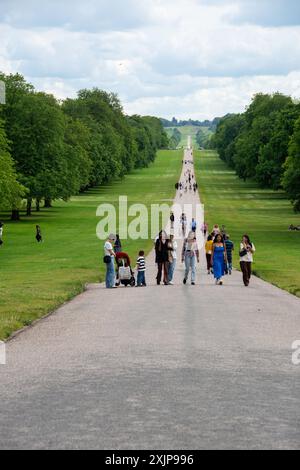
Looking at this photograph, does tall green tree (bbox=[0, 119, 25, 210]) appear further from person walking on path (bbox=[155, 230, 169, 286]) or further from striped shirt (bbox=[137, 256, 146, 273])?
striped shirt (bbox=[137, 256, 146, 273])

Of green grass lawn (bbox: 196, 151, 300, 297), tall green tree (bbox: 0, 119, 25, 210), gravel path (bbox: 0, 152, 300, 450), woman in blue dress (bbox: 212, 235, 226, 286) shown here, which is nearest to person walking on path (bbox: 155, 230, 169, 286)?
woman in blue dress (bbox: 212, 235, 226, 286)

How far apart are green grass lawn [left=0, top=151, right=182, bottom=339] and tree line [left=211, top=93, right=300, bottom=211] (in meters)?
14.0

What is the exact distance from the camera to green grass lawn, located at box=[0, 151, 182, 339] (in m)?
26.1

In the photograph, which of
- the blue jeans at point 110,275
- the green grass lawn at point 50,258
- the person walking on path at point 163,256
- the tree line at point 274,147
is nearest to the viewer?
the green grass lawn at point 50,258

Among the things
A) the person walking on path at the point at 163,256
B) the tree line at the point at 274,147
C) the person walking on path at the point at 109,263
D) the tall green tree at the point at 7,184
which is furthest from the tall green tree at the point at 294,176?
the person walking on path at the point at 109,263

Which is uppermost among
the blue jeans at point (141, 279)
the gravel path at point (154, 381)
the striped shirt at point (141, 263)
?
the gravel path at point (154, 381)

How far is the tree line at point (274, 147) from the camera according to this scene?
77.3m

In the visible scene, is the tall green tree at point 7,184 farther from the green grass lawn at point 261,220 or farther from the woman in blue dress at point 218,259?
the woman in blue dress at point 218,259

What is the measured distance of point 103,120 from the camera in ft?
552

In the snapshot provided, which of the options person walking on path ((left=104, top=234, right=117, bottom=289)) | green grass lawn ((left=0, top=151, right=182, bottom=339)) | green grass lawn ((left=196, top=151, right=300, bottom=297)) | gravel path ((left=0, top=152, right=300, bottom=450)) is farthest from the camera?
green grass lawn ((left=196, top=151, right=300, bottom=297))

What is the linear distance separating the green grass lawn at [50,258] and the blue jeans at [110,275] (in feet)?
3.27

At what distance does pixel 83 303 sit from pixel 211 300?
12.0 ft
